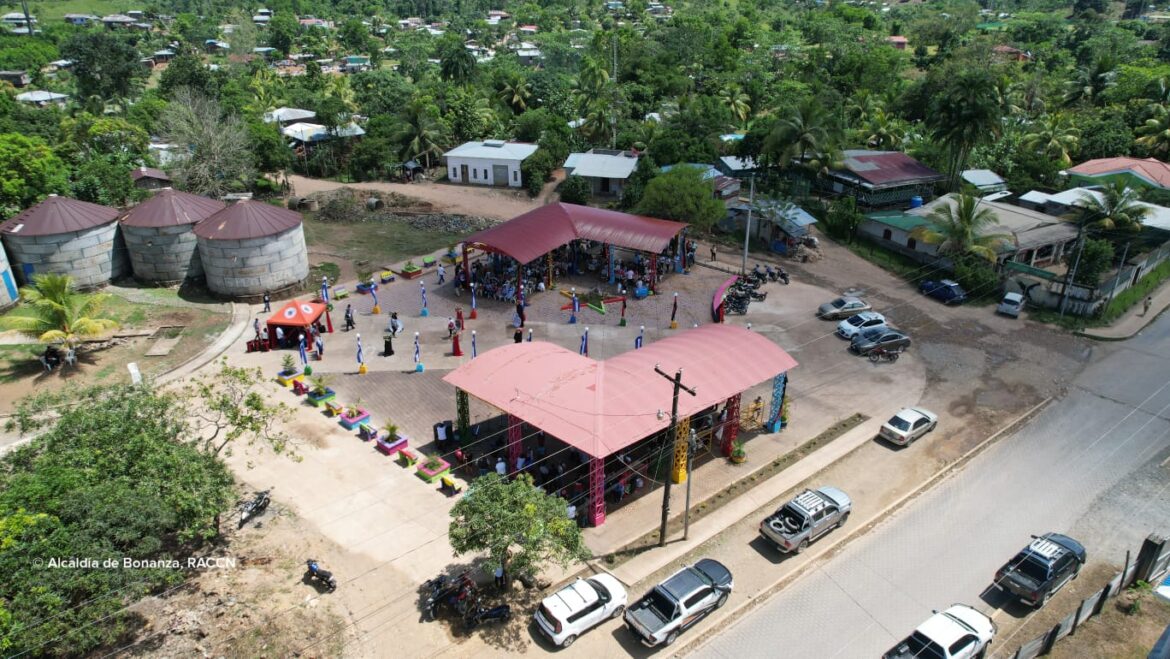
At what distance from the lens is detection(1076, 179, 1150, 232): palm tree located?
49041 mm

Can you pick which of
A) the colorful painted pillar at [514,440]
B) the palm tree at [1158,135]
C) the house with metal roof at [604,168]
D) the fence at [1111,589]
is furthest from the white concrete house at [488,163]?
the palm tree at [1158,135]

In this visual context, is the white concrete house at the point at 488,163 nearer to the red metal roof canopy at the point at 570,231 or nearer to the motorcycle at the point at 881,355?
the red metal roof canopy at the point at 570,231

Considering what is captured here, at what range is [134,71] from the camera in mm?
90125

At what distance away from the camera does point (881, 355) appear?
124 ft

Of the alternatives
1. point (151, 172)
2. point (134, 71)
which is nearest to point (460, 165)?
point (151, 172)

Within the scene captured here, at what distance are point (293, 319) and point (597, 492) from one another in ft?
66.2

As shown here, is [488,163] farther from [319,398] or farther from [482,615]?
[482,615]

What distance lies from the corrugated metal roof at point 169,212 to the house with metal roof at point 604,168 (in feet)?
101

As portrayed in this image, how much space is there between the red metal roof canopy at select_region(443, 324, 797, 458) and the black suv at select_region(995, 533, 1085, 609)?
33.6ft

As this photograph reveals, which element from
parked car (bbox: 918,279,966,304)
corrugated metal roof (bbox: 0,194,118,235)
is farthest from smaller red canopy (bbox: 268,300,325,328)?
parked car (bbox: 918,279,966,304)

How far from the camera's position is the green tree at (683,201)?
162 feet

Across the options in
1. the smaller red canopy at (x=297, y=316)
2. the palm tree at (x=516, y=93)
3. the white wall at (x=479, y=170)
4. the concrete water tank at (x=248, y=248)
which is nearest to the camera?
the smaller red canopy at (x=297, y=316)

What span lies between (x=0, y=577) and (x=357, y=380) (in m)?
18.0

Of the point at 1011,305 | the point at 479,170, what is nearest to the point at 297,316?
the point at 479,170
